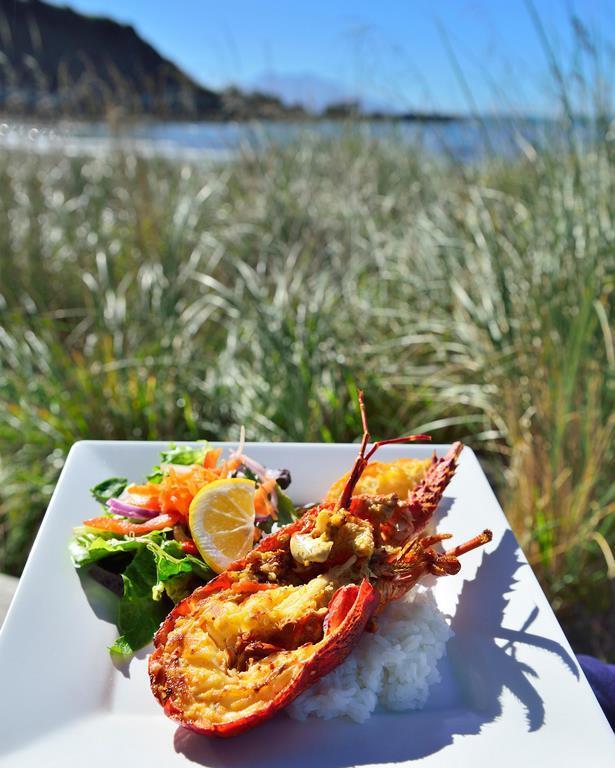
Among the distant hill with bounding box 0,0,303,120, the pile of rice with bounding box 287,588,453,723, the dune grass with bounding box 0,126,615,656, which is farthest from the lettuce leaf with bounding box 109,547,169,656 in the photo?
the distant hill with bounding box 0,0,303,120

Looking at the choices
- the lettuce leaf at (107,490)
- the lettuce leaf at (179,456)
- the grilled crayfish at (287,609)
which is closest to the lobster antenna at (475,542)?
the grilled crayfish at (287,609)

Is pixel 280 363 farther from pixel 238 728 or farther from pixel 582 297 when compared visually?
pixel 238 728

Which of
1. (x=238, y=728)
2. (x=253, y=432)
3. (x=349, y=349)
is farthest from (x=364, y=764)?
(x=349, y=349)

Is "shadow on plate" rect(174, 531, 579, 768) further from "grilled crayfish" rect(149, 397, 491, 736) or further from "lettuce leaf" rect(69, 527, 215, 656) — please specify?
"lettuce leaf" rect(69, 527, 215, 656)

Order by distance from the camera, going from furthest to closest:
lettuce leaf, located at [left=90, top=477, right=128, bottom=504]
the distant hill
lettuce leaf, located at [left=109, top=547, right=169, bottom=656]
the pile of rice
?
the distant hill
lettuce leaf, located at [left=90, top=477, right=128, bottom=504]
lettuce leaf, located at [left=109, top=547, right=169, bottom=656]
the pile of rice

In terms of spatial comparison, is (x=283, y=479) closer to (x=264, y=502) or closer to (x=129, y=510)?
(x=264, y=502)

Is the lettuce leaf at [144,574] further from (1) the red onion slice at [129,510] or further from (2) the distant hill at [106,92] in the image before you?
(2) the distant hill at [106,92]

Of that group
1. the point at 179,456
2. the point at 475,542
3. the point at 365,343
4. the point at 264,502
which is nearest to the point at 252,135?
the point at 365,343

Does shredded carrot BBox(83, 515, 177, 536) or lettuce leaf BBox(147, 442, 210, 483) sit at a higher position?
lettuce leaf BBox(147, 442, 210, 483)

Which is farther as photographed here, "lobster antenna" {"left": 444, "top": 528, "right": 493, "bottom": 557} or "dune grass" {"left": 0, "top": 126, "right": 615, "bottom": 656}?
"dune grass" {"left": 0, "top": 126, "right": 615, "bottom": 656}
